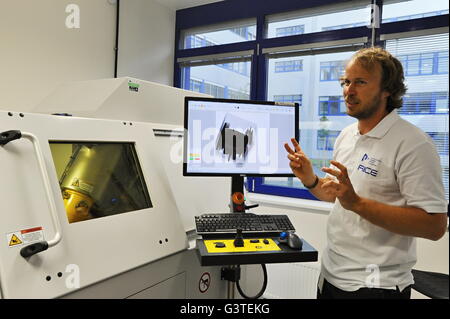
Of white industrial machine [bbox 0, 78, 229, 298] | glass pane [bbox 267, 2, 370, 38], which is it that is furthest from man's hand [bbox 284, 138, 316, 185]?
glass pane [bbox 267, 2, 370, 38]

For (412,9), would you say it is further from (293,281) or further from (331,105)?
(293,281)

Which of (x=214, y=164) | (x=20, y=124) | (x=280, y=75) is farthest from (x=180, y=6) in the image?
(x=20, y=124)

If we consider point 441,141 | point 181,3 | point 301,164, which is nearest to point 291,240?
point 301,164

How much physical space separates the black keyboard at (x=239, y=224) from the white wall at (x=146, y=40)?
2.31 meters

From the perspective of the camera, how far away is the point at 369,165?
1.21 meters

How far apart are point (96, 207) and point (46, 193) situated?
255mm

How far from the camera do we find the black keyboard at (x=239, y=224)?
1.27 meters

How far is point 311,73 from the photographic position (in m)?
3.03

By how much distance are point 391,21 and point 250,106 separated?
1.85 metres

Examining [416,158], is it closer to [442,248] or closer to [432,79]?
[442,248]

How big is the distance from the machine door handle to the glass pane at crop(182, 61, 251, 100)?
265cm

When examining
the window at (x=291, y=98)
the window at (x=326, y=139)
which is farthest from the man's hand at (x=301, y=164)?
the window at (x=291, y=98)

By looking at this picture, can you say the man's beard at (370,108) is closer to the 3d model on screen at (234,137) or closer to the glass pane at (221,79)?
the 3d model on screen at (234,137)
